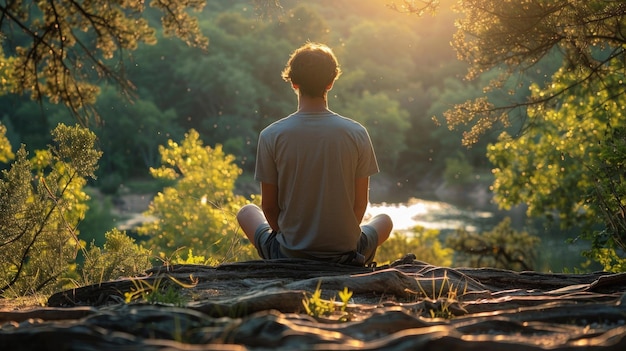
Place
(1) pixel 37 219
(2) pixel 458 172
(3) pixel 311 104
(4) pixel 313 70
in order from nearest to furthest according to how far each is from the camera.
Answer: (4) pixel 313 70
(3) pixel 311 104
(1) pixel 37 219
(2) pixel 458 172

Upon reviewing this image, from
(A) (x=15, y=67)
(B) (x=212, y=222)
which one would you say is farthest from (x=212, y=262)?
(B) (x=212, y=222)

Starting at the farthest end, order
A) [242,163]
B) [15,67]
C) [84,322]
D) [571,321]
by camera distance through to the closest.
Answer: [242,163] → [15,67] → [571,321] → [84,322]

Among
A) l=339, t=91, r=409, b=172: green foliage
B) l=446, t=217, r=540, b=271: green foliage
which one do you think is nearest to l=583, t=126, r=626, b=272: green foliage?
l=446, t=217, r=540, b=271: green foliage

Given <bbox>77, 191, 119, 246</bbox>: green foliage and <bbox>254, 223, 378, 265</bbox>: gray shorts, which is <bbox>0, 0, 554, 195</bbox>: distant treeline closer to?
<bbox>77, 191, 119, 246</bbox>: green foliage

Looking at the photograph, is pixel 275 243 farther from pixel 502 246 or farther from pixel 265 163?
pixel 502 246

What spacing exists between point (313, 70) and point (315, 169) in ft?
1.83

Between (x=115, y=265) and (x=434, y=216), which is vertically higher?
(x=434, y=216)

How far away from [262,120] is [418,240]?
33.5 meters

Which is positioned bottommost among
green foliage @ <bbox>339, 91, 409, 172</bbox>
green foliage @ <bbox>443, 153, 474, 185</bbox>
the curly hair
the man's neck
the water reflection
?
the man's neck

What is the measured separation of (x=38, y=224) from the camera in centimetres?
706

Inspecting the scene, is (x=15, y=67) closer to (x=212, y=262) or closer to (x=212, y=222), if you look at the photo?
(x=212, y=262)

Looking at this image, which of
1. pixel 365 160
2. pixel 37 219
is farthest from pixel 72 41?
pixel 37 219

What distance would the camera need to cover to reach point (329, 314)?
373cm

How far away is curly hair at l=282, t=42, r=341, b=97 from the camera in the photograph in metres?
5.00
